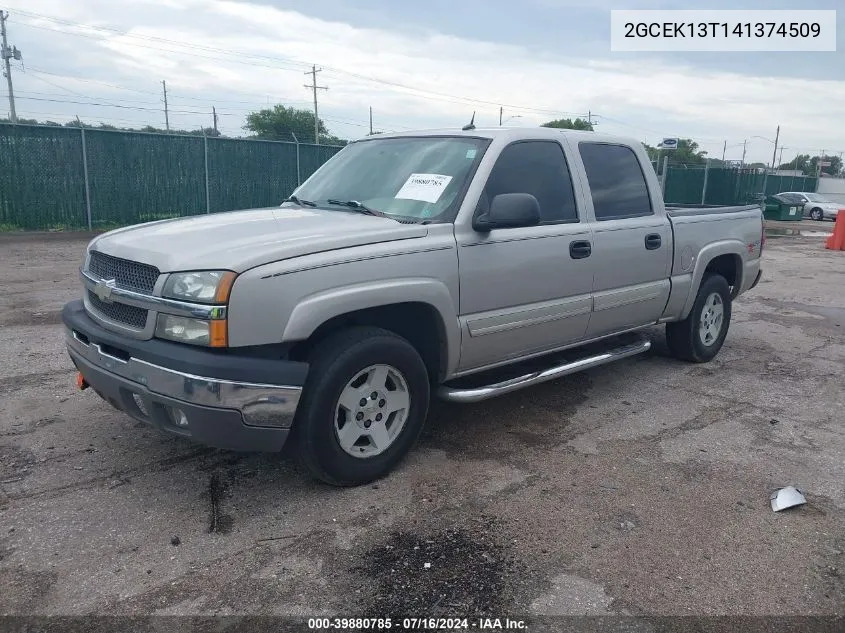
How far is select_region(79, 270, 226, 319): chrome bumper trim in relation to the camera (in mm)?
3145

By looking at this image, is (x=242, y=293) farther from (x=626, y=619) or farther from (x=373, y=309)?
(x=626, y=619)

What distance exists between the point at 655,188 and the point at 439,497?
3.21 m

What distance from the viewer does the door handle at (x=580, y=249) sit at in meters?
4.63

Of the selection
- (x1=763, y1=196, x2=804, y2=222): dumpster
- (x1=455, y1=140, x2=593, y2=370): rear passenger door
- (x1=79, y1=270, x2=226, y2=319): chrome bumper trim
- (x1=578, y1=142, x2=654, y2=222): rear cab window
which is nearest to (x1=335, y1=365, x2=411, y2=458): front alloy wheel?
(x1=455, y1=140, x2=593, y2=370): rear passenger door

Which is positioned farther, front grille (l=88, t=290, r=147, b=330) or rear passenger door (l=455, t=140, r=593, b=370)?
rear passenger door (l=455, t=140, r=593, b=370)

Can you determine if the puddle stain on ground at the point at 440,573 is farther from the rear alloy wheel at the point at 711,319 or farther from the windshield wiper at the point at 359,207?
the rear alloy wheel at the point at 711,319

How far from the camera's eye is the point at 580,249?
4684 millimetres

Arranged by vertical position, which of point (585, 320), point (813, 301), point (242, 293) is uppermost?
point (242, 293)

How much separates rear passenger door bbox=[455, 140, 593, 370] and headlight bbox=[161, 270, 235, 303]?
1379 mm

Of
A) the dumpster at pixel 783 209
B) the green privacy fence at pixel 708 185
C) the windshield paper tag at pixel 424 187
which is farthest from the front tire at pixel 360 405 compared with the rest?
the dumpster at pixel 783 209

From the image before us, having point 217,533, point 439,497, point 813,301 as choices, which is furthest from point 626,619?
point 813,301

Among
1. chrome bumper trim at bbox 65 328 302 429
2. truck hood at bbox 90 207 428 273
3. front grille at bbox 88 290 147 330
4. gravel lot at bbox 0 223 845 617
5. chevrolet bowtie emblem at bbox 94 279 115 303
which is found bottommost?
gravel lot at bbox 0 223 845 617

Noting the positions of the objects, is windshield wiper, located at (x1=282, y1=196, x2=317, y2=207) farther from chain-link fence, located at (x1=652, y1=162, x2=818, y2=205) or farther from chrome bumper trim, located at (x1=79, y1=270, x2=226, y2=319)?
A: chain-link fence, located at (x1=652, y1=162, x2=818, y2=205)

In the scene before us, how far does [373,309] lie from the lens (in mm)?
3773
